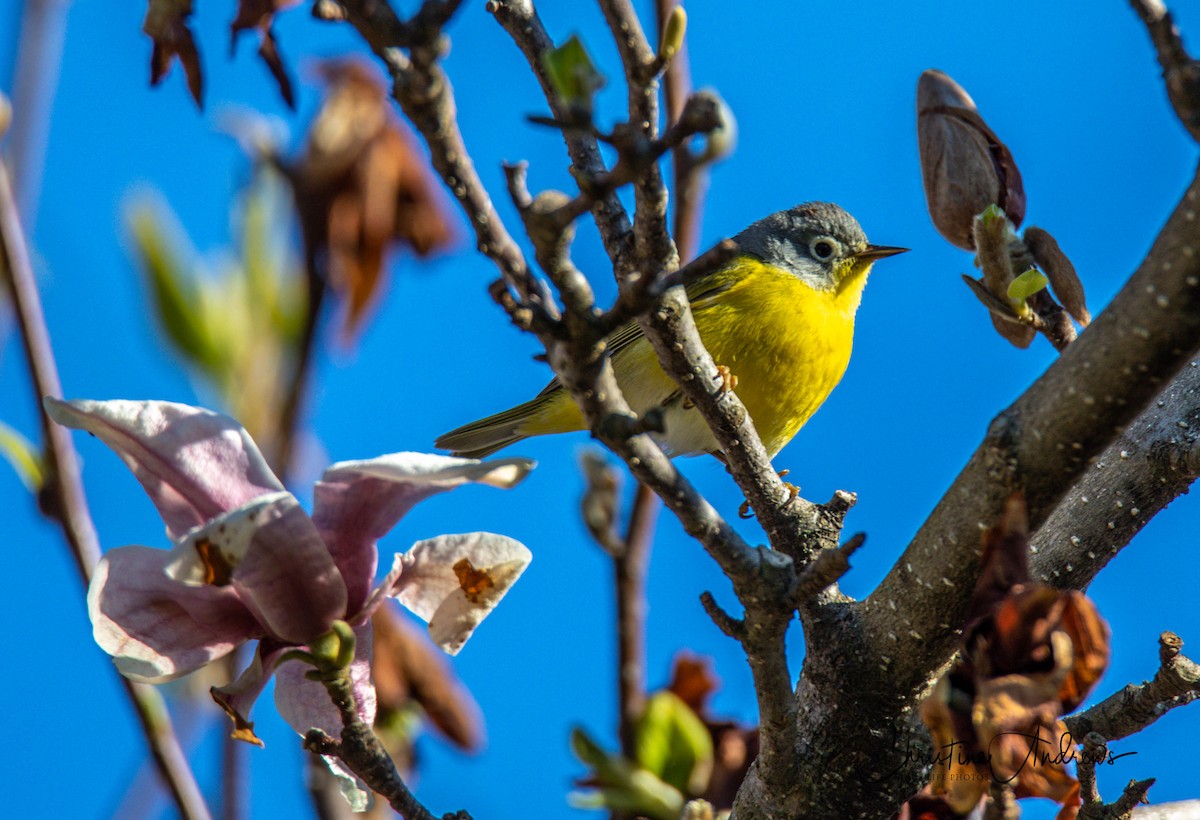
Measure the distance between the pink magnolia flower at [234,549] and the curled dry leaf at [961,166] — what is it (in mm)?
1134

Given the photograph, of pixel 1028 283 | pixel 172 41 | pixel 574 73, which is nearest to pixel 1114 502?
pixel 1028 283

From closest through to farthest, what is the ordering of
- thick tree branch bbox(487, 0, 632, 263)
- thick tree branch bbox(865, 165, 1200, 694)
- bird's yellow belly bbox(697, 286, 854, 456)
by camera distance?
1. thick tree branch bbox(865, 165, 1200, 694)
2. thick tree branch bbox(487, 0, 632, 263)
3. bird's yellow belly bbox(697, 286, 854, 456)

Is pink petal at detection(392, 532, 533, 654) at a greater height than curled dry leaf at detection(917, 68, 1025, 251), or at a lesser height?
lesser

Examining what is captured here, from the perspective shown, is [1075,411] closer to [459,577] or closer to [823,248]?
[459,577]

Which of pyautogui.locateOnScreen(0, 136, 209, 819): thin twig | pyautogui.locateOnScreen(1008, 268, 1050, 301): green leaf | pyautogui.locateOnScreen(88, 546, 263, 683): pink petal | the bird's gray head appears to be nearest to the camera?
pyautogui.locateOnScreen(88, 546, 263, 683): pink petal

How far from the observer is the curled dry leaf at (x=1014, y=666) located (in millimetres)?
1287

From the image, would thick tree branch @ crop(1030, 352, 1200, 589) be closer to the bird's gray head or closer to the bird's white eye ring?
the bird's gray head

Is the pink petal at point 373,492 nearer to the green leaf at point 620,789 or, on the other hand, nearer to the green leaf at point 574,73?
the green leaf at point 620,789

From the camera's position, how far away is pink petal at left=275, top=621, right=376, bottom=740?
1.77 m

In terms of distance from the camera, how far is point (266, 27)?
1.85 metres

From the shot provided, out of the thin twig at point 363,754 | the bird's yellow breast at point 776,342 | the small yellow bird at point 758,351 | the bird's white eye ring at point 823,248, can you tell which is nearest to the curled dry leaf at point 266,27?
the thin twig at point 363,754

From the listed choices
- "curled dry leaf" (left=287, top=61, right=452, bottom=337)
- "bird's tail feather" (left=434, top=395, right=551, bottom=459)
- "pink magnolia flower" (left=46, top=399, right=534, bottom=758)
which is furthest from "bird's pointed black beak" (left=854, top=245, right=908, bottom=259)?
"pink magnolia flower" (left=46, top=399, right=534, bottom=758)

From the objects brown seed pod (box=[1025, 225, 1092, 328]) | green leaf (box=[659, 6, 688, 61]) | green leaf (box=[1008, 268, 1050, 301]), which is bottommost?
green leaf (box=[659, 6, 688, 61])

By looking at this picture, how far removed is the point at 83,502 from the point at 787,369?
306cm
